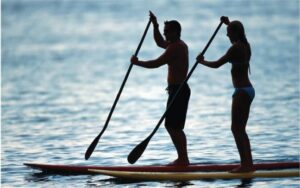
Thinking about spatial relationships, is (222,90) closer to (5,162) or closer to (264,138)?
(264,138)

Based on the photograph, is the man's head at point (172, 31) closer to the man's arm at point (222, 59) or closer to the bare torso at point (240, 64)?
the man's arm at point (222, 59)

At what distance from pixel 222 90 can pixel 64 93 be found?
13.9 ft

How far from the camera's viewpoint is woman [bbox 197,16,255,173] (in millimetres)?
15422

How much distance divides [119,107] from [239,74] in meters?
11.6

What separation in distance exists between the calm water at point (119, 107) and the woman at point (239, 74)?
66 centimetres

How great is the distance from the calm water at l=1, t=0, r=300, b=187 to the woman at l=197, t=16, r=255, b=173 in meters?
0.66

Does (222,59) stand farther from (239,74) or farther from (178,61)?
(178,61)

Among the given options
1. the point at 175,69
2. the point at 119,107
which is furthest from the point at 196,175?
the point at 119,107

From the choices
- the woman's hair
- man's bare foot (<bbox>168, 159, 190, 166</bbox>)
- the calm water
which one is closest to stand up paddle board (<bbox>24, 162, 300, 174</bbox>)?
man's bare foot (<bbox>168, 159, 190, 166</bbox>)

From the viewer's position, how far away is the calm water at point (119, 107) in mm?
18406

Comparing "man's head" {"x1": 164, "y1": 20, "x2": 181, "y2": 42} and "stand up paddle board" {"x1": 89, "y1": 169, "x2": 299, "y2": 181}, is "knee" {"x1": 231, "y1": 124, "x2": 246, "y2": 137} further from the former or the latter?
"man's head" {"x1": 164, "y1": 20, "x2": 181, "y2": 42}

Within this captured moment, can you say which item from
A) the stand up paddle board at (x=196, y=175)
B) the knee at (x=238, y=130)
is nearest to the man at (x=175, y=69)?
the stand up paddle board at (x=196, y=175)

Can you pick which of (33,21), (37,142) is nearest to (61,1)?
(33,21)

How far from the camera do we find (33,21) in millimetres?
85688
